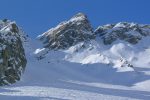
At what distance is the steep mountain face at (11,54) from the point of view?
60.1 metres

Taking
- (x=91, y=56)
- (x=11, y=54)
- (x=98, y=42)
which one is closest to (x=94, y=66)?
(x=91, y=56)

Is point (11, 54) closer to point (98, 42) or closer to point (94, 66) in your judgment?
point (94, 66)

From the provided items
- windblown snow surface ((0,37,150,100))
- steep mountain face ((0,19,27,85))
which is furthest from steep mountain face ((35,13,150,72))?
steep mountain face ((0,19,27,85))

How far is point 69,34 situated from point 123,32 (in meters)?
14.0

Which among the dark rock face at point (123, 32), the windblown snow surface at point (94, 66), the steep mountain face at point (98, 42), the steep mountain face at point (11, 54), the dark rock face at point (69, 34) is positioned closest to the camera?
the steep mountain face at point (11, 54)

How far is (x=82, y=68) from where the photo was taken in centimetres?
9319

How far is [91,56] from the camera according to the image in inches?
3927

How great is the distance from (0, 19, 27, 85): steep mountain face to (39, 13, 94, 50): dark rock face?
157 feet

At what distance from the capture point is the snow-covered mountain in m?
79.5

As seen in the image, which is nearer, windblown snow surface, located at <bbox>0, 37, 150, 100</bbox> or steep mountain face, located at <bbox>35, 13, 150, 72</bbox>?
windblown snow surface, located at <bbox>0, 37, 150, 100</bbox>

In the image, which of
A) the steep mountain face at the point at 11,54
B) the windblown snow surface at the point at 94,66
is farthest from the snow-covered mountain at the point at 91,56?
the steep mountain face at the point at 11,54

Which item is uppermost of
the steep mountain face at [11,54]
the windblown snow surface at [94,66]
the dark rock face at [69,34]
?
the dark rock face at [69,34]

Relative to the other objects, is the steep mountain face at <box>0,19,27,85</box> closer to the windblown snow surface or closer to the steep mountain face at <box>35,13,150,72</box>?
the windblown snow surface

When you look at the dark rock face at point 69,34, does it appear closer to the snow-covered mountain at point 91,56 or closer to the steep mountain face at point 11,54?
the snow-covered mountain at point 91,56
